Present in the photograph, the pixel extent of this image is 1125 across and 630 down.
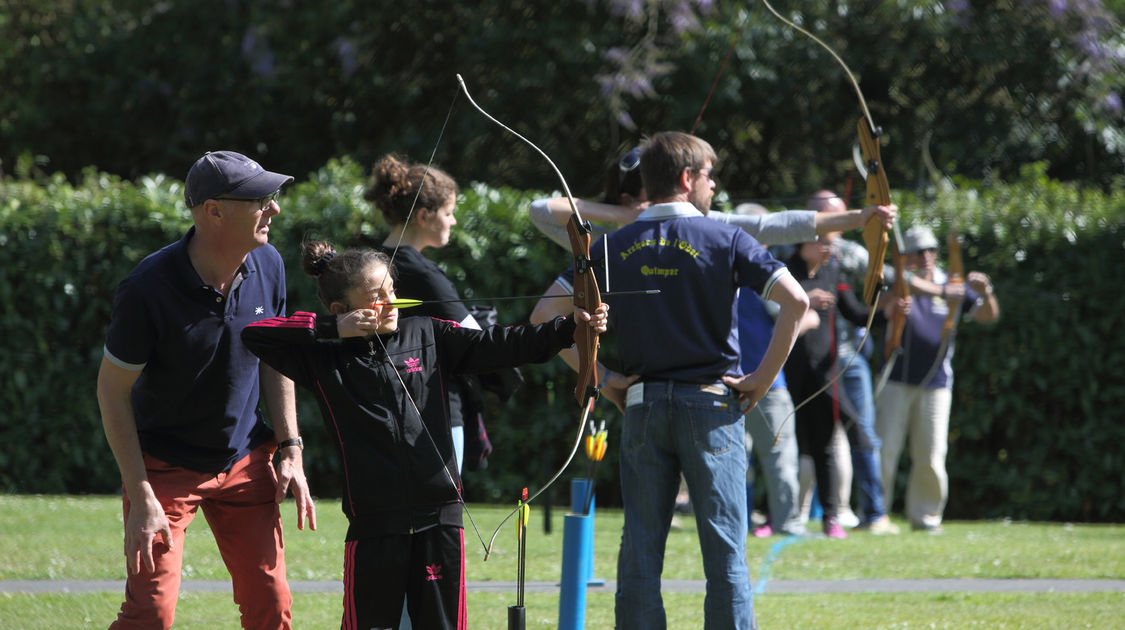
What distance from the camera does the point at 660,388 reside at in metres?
3.88

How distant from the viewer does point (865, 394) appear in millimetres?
7918

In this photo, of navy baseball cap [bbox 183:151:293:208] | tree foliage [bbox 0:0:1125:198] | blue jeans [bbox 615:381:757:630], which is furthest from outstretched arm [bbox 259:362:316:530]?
tree foliage [bbox 0:0:1125:198]

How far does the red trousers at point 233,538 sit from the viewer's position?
3402 mm

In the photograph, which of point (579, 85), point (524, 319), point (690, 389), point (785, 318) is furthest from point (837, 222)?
point (579, 85)

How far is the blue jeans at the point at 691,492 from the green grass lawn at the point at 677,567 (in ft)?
4.38

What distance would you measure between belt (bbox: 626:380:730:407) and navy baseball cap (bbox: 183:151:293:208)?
1318 millimetres

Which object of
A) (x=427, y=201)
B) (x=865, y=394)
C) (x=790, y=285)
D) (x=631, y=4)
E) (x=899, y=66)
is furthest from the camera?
(x=899, y=66)

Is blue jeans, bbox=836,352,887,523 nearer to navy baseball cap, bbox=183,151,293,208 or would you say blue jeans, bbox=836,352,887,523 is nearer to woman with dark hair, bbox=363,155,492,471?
woman with dark hair, bbox=363,155,492,471

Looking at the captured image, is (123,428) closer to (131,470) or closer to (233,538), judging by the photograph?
(131,470)

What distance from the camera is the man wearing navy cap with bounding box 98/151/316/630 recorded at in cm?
339

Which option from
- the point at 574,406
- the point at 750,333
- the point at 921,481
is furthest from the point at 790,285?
the point at 574,406

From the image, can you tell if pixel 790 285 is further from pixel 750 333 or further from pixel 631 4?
pixel 631 4

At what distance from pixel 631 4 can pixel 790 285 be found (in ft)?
29.0

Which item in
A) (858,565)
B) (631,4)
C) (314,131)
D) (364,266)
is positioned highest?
(631,4)
